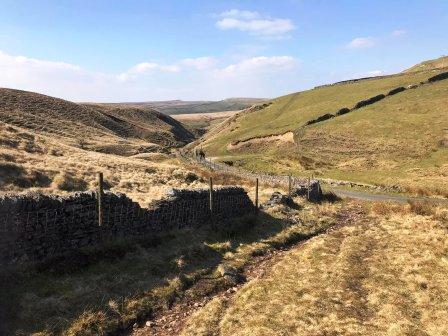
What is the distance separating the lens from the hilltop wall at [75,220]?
15508mm

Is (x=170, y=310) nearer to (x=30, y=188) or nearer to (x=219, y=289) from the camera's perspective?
(x=219, y=289)

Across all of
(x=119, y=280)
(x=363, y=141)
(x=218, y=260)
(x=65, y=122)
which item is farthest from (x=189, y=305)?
(x=65, y=122)

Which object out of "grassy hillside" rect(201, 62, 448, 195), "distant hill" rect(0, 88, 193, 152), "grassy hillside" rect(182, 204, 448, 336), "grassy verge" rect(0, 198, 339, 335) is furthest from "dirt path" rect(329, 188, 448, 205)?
"distant hill" rect(0, 88, 193, 152)

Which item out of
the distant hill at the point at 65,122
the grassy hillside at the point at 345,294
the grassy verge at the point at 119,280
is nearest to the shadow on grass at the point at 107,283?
the grassy verge at the point at 119,280

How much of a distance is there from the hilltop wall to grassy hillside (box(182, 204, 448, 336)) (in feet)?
19.8

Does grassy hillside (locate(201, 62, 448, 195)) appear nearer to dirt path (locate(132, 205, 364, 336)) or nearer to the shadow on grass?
dirt path (locate(132, 205, 364, 336))

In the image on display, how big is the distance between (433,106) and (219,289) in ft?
247

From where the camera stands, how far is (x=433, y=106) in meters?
79.9

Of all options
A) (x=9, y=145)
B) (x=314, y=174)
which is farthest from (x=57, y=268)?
(x=314, y=174)

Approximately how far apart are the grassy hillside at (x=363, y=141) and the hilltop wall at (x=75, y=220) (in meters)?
32.3

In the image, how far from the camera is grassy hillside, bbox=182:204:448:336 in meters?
13.8

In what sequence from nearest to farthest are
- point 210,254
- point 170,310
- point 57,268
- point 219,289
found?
1. point 170,310
2. point 57,268
3. point 219,289
4. point 210,254

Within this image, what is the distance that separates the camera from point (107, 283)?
15773mm

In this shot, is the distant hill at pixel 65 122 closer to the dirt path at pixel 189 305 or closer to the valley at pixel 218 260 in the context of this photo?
the valley at pixel 218 260
